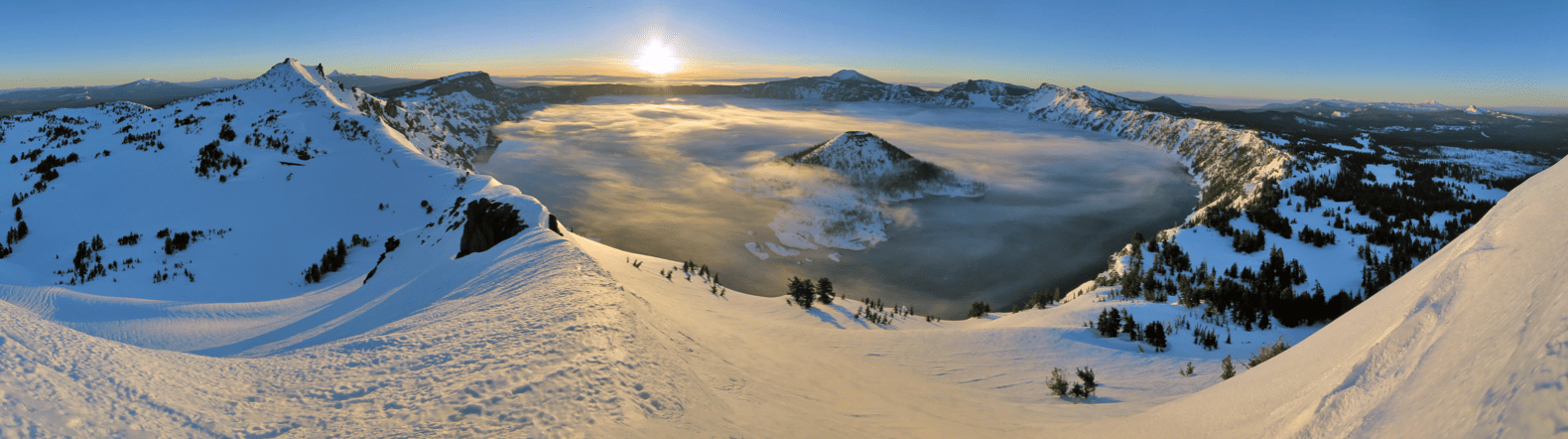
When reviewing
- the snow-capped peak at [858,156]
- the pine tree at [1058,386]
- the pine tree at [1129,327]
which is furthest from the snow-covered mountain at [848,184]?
the pine tree at [1058,386]

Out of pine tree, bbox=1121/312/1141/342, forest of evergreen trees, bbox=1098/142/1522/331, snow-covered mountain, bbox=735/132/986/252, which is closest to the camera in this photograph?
pine tree, bbox=1121/312/1141/342

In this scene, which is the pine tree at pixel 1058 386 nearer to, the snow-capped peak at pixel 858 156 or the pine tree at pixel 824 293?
the pine tree at pixel 824 293

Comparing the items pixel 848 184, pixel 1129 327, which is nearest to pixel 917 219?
pixel 848 184

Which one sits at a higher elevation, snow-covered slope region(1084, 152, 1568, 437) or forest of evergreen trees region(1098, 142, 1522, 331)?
snow-covered slope region(1084, 152, 1568, 437)

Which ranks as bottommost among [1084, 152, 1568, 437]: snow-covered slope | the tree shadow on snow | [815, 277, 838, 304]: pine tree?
[815, 277, 838, 304]: pine tree

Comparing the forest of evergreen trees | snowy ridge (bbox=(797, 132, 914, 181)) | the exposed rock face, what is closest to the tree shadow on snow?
the exposed rock face

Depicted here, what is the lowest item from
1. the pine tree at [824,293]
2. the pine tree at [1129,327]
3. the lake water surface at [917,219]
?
the lake water surface at [917,219]

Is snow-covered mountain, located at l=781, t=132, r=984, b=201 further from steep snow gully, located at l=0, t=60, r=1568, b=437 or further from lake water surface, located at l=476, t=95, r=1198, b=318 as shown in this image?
steep snow gully, located at l=0, t=60, r=1568, b=437

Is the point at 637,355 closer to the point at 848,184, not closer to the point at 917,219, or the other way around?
the point at 917,219
